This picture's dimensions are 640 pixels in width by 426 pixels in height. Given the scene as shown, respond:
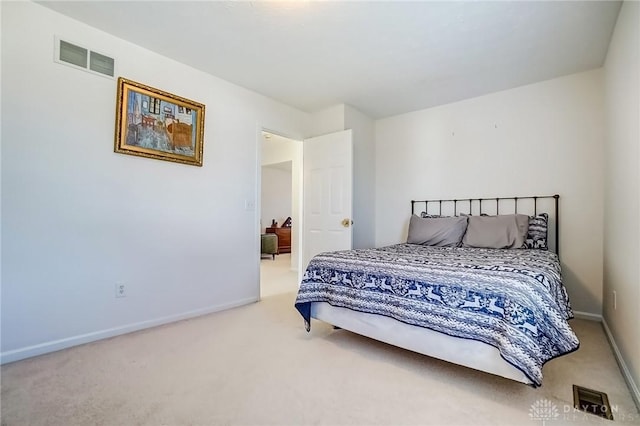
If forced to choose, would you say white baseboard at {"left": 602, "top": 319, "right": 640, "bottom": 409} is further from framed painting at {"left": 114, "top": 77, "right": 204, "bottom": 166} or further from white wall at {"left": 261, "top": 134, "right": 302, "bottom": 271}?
white wall at {"left": 261, "top": 134, "right": 302, "bottom": 271}

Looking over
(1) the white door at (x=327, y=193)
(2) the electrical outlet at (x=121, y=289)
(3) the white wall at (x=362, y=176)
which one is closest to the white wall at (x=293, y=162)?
(1) the white door at (x=327, y=193)

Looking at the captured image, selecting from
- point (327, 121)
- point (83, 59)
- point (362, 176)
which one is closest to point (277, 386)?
point (83, 59)

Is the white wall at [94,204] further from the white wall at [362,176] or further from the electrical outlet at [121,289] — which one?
the white wall at [362,176]

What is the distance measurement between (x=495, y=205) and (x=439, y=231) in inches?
29.9

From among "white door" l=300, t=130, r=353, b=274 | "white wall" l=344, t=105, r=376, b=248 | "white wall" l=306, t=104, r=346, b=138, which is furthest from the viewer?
"white wall" l=344, t=105, r=376, b=248

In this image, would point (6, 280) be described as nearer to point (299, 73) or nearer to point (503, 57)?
point (299, 73)

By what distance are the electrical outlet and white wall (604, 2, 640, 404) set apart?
3.38m

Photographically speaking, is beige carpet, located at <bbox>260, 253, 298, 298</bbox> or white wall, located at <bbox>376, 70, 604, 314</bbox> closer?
white wall, located at <bbox>376, 70, 604, 314</bbox>

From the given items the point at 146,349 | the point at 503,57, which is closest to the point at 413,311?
the point at 146,349

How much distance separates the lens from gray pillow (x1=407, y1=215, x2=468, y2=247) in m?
3.20

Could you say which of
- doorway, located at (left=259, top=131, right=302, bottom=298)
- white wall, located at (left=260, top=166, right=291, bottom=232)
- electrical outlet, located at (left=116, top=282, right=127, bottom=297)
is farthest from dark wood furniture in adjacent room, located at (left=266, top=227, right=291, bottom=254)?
electrical outlet, located at (left=116, top=282, right=127, bottom=297)

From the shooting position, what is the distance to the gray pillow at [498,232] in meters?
2.88

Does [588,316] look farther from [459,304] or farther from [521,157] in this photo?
[459,304]

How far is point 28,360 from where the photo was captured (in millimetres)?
1989
